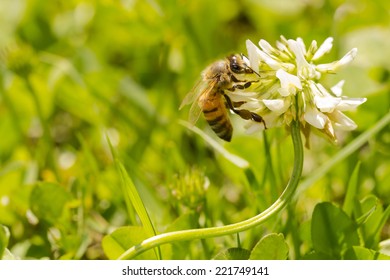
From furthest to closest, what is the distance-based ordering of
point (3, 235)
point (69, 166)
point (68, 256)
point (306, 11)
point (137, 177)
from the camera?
point (306, 11) → point (69, 166) → point (137, 177) → point (68, 256) → point (3, 235)

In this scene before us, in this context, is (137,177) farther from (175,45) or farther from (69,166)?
(175,45)

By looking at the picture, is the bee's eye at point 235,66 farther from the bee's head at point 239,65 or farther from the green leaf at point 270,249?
the green leaf at point 270,249

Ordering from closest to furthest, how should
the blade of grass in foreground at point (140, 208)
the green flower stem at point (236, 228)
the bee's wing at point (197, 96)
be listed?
the green flower stem at point (236, 228), the blade of grass in foreground at point (140, 208), the bee's wing at point (197, 96)

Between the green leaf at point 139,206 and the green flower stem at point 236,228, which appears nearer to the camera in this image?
the green flower stem at point 236,228

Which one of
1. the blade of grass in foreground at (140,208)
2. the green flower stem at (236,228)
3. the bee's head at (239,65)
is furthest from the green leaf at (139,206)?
the bee's head at (239,65)

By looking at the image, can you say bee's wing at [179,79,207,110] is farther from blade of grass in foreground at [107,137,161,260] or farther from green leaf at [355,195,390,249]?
green leaf at [355,195,390,249]
